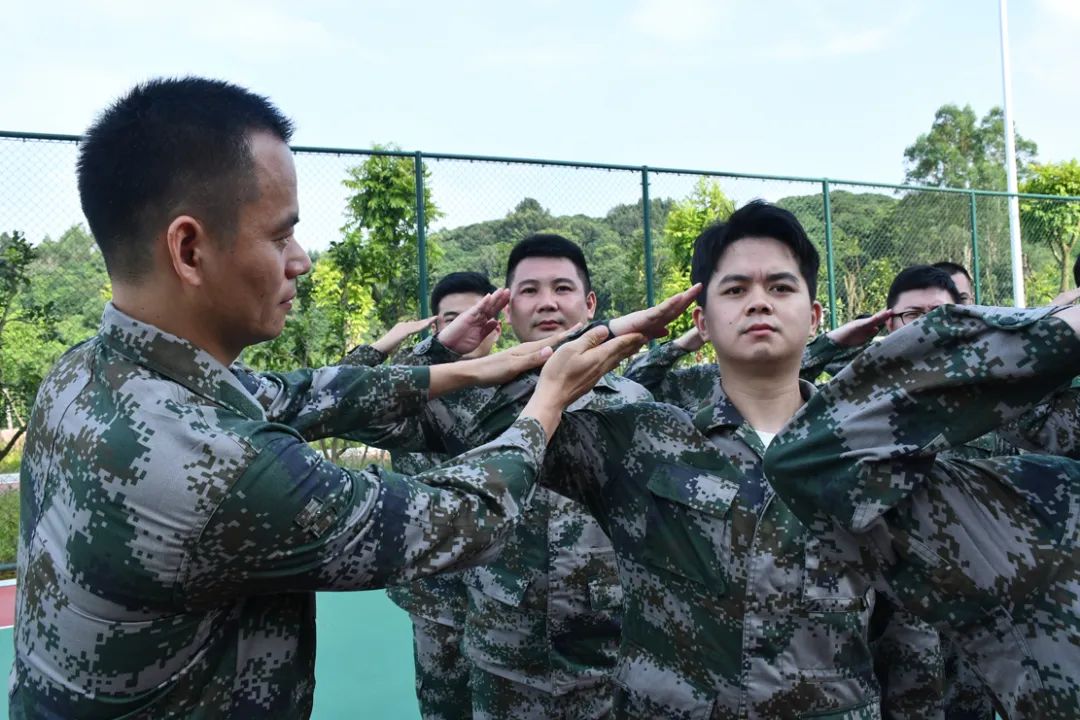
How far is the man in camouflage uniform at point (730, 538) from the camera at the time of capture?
1.74 meters

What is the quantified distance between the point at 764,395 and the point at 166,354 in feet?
4.71

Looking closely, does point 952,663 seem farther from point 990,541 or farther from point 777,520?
point 990,541

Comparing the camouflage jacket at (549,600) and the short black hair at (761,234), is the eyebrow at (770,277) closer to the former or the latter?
the short black hair at (761,234)

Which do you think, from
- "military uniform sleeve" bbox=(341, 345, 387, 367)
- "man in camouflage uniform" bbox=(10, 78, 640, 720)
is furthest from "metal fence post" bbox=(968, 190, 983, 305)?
"man in camouflage uniform" bbox=(10, 78, 640, 720)

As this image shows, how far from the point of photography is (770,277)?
6.88 ft

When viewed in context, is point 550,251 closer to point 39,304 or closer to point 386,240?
point 386,240

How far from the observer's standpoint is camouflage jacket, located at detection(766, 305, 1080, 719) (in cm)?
106

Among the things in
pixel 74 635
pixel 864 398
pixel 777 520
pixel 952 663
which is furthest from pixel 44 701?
pixel 952 663

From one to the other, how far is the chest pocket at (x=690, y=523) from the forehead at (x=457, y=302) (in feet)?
7.28

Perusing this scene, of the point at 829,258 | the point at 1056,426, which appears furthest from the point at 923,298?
the point at 829,258

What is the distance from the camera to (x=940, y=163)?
3912 centimetres

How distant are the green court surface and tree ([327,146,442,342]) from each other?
242 cm

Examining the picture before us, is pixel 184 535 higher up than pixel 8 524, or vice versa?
pixel 184 535

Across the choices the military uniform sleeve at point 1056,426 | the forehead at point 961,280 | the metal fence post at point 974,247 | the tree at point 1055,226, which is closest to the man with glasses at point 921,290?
the forehead at point 961,280
